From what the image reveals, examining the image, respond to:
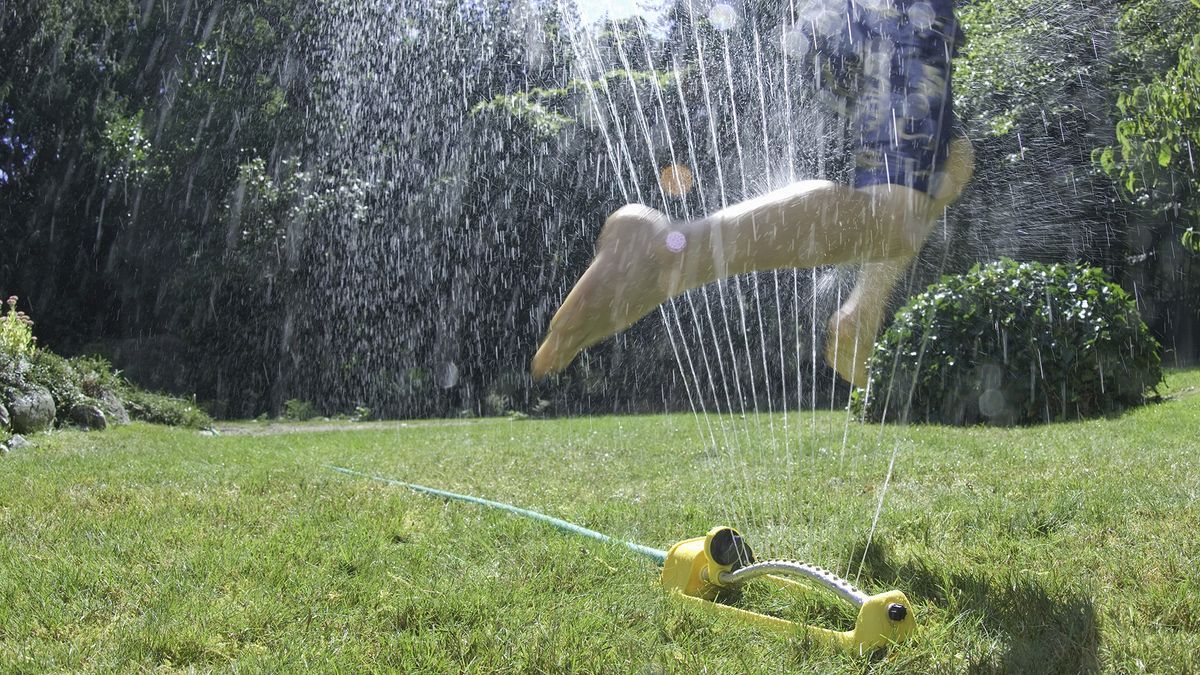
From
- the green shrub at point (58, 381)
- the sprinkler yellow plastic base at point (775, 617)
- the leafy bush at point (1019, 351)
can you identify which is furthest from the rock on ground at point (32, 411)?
the sprinkler yellow plastic base at point (775, 617)

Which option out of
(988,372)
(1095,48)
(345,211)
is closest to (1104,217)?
(1095,48)

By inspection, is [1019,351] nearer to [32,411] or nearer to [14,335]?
[32,411]

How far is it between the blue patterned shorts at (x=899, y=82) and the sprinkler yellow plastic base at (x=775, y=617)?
30.8 inches

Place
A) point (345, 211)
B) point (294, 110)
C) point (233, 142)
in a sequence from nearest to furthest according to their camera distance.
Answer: point (345, 211)
point (233, 142)
point (294, 110)

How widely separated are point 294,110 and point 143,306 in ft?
14.0

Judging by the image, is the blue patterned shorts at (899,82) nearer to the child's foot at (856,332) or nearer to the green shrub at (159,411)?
the child's foot at (856,332)

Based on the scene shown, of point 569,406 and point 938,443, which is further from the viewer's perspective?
point 569,406

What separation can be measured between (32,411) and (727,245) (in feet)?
19.6

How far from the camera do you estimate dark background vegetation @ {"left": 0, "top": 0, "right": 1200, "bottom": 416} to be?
31.7 feet

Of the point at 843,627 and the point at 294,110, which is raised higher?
the point at 294,110

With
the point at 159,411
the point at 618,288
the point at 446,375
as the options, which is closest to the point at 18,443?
the point at 159,411

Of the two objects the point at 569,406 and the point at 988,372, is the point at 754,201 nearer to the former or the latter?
the point at 988,372

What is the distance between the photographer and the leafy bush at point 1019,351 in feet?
20.2

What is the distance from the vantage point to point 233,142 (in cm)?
1496
